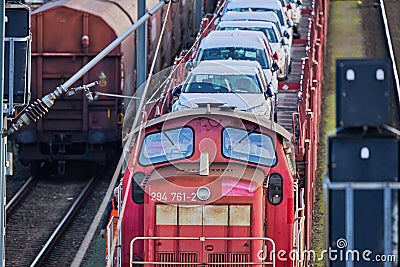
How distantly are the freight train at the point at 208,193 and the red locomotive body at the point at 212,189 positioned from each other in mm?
11

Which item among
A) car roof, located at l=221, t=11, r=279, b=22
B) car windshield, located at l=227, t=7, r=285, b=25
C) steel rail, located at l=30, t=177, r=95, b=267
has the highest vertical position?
car windshield, located at l=227, t=7, r=285, b=25

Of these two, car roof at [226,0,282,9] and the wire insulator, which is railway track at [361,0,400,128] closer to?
car roof at [226,0,282,9]

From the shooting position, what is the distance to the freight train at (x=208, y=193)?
42.2ft

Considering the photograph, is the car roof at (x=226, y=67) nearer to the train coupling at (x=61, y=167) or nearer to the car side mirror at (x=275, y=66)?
the car side mirror at (x=275, y=66)

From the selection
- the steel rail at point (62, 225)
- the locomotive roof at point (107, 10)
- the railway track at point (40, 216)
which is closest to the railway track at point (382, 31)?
the locomotive roof at point (107, 10)

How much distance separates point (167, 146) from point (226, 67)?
356 inches

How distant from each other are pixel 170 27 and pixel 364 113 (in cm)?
2589

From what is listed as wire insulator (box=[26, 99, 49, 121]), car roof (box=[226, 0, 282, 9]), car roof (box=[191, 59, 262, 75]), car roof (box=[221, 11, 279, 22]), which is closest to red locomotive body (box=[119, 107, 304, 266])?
wire insulator (box=[26, 99, 49, 121])

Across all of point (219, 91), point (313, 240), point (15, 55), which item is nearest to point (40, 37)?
point (219, 91)

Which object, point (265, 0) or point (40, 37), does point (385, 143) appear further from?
point (265, 0)

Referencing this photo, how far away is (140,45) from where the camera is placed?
75.4ft

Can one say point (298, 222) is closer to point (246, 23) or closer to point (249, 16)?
point (246, 23)

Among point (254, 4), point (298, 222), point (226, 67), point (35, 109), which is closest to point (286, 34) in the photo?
point (254, 4)

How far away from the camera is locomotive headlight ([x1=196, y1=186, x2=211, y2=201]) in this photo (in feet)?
42.2
